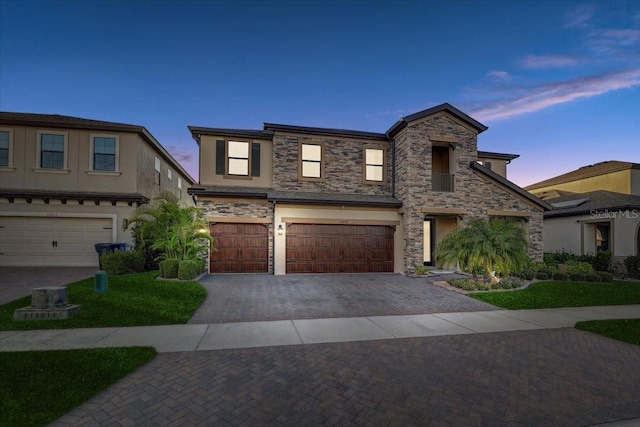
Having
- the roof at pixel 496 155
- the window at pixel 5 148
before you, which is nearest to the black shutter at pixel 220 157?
the window at pixel 5 148

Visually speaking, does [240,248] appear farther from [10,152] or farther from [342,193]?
[10,152]

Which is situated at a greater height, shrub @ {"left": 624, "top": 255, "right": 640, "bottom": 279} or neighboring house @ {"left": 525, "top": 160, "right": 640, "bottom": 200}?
neighboring house @ {"left": 525, "top": 160, "right": 640, "bottom": 200}

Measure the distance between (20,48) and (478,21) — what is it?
24.9 meters

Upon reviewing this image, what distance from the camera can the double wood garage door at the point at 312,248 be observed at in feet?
48.7

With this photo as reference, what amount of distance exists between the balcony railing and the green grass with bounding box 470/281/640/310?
6.49m

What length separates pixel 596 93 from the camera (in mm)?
14898

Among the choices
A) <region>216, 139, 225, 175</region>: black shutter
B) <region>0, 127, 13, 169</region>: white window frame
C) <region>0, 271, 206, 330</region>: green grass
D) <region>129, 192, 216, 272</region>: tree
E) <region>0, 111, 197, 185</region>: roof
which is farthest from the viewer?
<region>216, 139, 225, 175</region>: black shutter

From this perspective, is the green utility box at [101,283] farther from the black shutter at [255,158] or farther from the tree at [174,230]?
the black shutter at [255,158]

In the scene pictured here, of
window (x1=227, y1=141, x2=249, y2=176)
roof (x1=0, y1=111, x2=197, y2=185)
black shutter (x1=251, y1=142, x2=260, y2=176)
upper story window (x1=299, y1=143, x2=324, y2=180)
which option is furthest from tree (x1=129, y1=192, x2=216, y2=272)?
upper story window (x1=299, y1=143, x2=324, y2=180)

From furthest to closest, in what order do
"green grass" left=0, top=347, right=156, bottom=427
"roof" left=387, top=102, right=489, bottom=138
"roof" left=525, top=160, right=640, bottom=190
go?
"roof" left=525, top=160, right=640, bottom=190 → "roof" left=387, top=102, right=489, bottom=138 → "green grass" left=0, top=347, right=156, bottom=427

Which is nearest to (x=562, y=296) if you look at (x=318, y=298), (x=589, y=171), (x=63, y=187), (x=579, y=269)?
(x=579, y=269)

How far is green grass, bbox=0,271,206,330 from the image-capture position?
21.6 feet

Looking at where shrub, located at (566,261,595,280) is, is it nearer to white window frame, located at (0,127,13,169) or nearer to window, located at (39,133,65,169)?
window, located at (39,133,65,169)

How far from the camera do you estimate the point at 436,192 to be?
15.6 metres
